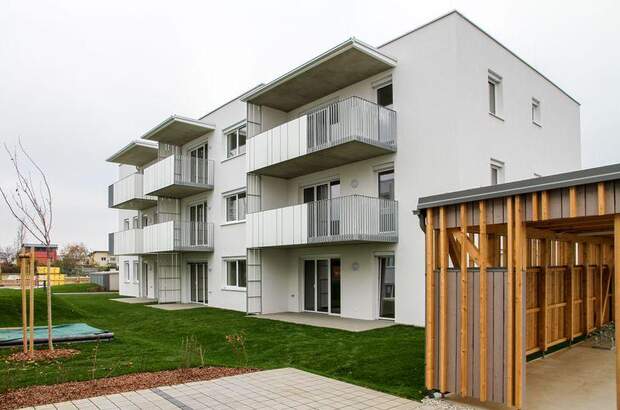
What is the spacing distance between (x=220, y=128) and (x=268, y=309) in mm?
8810

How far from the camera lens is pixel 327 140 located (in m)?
15.2

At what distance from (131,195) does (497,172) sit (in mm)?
20233

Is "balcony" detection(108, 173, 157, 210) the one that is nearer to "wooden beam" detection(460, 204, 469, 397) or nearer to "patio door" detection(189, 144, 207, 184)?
"patio door" detection(189, 144, 207, 184)

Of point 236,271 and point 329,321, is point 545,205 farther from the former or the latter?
point 236,271

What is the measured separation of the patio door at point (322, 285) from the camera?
56.0 feet

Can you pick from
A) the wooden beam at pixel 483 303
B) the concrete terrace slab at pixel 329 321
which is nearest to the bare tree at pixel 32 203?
the concrete terrace slab at pixel 329 321

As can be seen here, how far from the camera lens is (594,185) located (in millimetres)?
5332

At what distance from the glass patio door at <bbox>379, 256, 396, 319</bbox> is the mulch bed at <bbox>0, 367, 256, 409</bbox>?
24.2ft

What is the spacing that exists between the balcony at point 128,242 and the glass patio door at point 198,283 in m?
3.65

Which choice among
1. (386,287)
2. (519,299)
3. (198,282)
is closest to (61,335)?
(386,287)

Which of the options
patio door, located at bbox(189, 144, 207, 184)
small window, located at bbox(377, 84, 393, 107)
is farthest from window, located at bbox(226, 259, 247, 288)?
small window, located at bbox(377, 84, 393, 107)

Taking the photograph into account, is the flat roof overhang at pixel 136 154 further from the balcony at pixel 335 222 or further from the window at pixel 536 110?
the window at pixel 536 110

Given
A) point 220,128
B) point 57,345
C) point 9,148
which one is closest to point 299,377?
point 57,345

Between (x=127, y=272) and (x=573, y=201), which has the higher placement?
(x=573, y=201)
